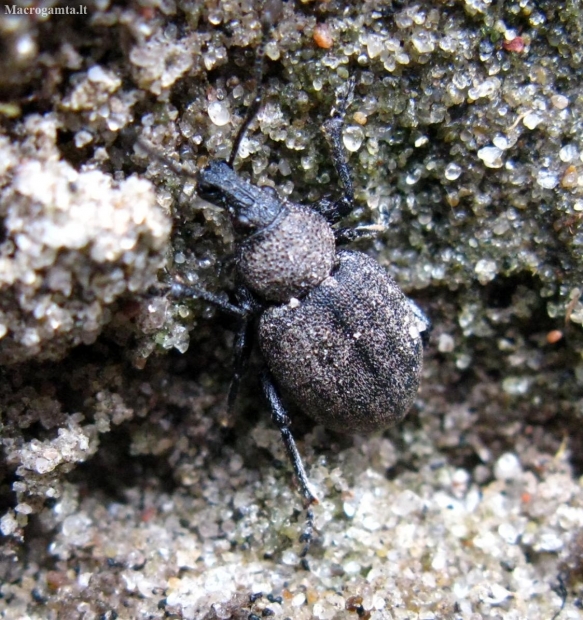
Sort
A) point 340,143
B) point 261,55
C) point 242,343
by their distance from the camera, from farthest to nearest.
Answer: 1. point 242,343
2. point 340,143
3. point 261,55

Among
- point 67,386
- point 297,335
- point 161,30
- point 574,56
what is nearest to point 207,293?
point 297,335

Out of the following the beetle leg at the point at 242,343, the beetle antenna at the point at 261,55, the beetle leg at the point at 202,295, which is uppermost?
the beetle antenna at the point at 261,55

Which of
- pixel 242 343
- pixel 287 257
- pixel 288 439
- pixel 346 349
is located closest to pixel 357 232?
pixel 287 257

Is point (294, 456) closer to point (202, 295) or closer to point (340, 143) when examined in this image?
point (202, 295)

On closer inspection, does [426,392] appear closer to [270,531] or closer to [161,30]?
[270,531]

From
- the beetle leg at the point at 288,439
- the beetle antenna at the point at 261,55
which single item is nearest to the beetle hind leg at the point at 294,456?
the beetle leg at the point at 288,439

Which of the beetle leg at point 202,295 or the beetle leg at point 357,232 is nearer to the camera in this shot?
the beetle leg at point 202,295

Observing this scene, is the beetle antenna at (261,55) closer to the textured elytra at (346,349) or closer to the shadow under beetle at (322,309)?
the shadow under beetle at (322,309)
